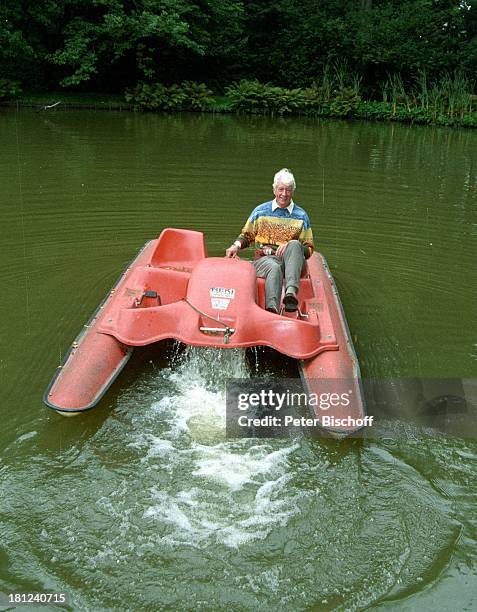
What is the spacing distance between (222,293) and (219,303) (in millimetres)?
103

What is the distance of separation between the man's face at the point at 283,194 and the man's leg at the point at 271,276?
54 cm

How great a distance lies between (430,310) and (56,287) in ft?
11.9

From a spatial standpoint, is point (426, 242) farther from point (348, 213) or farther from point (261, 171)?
point (261, 171)

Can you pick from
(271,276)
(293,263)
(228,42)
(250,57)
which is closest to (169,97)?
(228,42)

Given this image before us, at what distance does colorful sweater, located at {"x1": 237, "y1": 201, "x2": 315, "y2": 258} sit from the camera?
20.4 ft

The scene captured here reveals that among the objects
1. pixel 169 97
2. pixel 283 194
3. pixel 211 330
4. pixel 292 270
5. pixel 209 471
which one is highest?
pixel 169 97

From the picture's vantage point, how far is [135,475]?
13.0 feet

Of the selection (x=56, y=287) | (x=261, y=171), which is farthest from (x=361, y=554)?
(x=261, y=171)

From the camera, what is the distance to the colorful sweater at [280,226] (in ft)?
20.4

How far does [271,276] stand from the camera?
5559 mm

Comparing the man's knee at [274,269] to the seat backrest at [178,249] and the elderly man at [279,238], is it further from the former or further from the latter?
the seat backrest at [178,249]

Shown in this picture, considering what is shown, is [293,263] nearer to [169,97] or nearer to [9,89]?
[9,89]

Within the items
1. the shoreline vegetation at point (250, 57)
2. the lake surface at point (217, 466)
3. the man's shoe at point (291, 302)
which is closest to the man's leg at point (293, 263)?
the man's shoe at point (291, 302)

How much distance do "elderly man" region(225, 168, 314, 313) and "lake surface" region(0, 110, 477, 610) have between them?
78 centimetres
